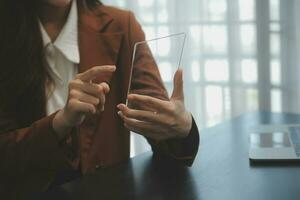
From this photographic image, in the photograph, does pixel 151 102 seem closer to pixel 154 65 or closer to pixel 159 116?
pixel 159 116

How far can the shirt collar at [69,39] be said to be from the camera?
1038 millimetres

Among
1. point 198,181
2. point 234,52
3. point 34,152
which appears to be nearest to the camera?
A: point 198,181

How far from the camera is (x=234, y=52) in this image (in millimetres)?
1694

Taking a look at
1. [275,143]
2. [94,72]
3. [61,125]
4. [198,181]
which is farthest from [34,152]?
[275,143]

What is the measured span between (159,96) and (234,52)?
0.90 metres

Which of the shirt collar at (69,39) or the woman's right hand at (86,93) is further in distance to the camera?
the shirt collar at (69,39)

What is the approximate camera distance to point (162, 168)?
31.9 inches

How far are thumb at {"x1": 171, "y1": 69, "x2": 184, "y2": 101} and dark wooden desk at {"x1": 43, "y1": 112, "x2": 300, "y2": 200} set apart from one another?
0.13m

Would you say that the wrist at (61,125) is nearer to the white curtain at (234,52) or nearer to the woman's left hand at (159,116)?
the woman's left hand at (159,116)

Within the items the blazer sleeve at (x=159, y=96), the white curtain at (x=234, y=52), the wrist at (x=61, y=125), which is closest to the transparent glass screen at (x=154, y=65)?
the blazer sleeve at (x=159, y=96)

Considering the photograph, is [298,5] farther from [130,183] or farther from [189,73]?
[130,183]

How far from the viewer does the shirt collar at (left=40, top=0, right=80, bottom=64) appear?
3.41 feet

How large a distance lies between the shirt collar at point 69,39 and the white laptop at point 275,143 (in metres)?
0.44

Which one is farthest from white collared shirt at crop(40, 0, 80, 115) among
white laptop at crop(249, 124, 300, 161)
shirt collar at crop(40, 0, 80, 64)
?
white laptop at crop(249, 124, 300, 161)
